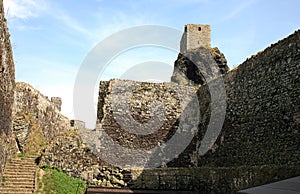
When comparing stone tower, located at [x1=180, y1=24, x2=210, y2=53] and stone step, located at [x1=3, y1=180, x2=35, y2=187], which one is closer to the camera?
stone step, located at [x1=3, y1=180, x2=35, y2=187]

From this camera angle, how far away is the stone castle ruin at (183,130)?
10.2 m

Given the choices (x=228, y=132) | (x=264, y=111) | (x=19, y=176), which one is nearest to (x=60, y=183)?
(x=19, y=176)

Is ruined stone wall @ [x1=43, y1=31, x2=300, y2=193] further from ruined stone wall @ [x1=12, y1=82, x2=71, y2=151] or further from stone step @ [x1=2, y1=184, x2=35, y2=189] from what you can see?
ruined stone wall @ [x1=12, y1=82, x2=71, y2=151]

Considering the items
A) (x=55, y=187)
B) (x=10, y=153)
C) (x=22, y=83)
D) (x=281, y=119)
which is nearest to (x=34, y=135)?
(x=22, y=83)

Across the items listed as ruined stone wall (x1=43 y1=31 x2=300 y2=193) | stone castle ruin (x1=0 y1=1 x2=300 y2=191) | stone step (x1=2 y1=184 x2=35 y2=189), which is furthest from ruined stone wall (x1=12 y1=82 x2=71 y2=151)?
stone step (x1=2 y1=184 x2=35 y2=189)

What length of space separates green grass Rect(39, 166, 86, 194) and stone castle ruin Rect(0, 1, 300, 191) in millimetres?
382

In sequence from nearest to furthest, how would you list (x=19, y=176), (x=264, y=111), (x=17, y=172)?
(x=264, y=111)
(x=19, y=176)
(x=17, y=172)

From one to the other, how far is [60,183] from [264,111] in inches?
319

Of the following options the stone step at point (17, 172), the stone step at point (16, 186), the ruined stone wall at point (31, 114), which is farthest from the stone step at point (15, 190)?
the ruined stone wall at point (31, 114)

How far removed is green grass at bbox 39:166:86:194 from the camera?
12.3 m

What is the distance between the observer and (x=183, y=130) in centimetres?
1709

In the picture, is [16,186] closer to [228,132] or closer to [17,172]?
[17,172]

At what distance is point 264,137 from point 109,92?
8.14 metres

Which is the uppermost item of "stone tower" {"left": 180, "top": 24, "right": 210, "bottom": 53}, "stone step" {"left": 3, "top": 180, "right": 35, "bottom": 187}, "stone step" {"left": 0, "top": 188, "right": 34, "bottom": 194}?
"stone tower" {"left": 180, "top": 24, "right": 210, "bottom": 53}
